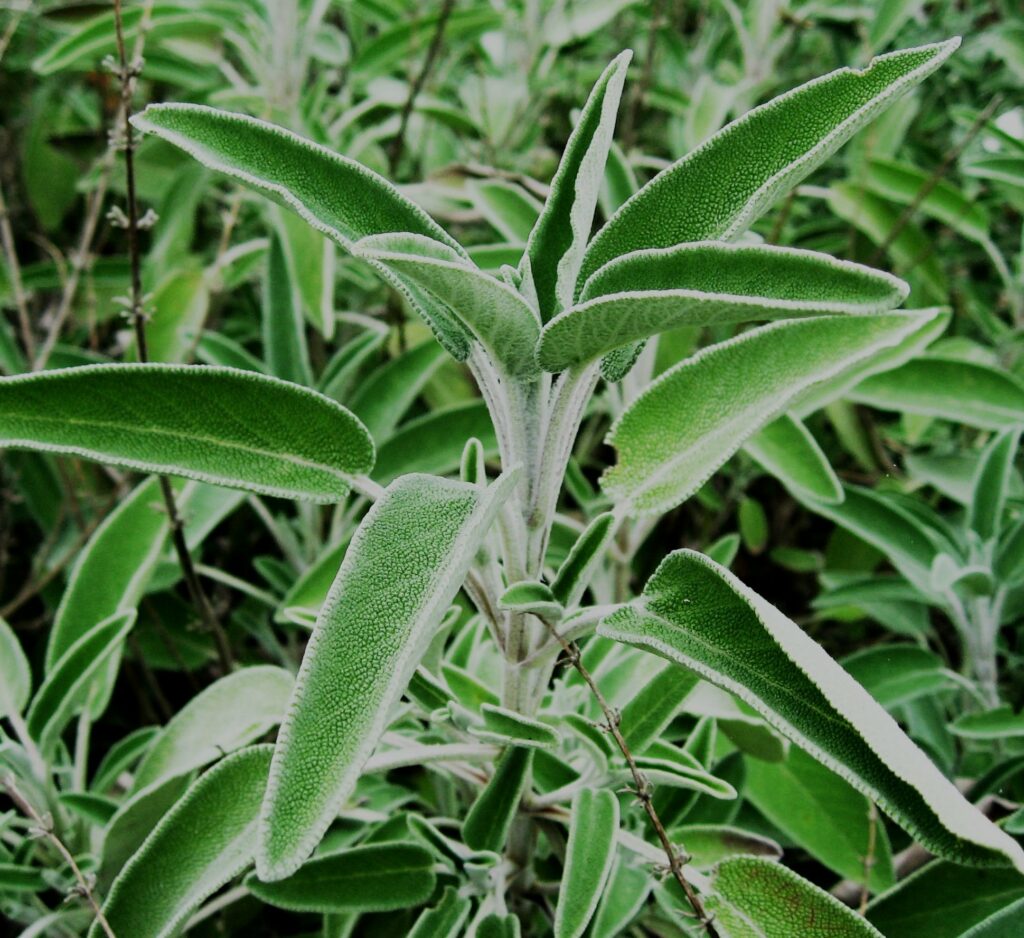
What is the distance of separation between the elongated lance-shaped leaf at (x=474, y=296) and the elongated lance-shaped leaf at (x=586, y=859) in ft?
1.06

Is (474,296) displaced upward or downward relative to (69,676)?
upward

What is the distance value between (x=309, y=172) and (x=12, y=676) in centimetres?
56

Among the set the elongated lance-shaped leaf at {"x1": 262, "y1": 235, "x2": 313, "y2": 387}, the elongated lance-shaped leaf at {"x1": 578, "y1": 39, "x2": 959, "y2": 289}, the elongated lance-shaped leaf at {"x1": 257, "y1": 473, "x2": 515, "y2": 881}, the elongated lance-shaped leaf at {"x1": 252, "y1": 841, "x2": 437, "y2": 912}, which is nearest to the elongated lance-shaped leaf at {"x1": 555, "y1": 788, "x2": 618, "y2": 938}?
the elongated lance-shaped leaf at {"x1": 252, "y1": 841, "x2": 437, "y2": 912}

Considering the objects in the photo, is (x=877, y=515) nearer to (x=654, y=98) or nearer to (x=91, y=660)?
(x=91, y=660)

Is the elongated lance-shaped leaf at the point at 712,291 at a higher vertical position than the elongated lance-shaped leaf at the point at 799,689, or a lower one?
higher

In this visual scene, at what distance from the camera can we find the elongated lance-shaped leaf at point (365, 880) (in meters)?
0.74

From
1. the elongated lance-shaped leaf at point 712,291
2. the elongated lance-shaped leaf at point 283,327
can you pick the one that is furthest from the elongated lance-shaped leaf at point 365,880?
the elongated lance-shaped leaf at point 283,327

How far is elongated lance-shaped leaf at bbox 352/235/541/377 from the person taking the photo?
0.50 meters

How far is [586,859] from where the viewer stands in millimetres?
682

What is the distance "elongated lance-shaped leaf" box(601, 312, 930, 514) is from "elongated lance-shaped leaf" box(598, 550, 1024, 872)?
11cm

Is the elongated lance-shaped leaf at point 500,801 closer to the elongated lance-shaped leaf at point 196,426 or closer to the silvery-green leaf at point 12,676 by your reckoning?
the elongated lance-shaped leaf at point 196,426

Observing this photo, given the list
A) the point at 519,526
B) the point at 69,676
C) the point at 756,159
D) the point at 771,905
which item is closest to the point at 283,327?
the point at 69,676

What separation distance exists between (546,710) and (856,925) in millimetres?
277

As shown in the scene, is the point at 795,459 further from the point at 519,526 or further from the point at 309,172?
the point at 309,172
